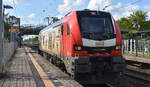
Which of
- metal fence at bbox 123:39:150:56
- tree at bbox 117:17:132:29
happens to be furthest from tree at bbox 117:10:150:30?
metal fence at bbox 123:39:150:56

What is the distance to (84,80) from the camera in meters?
12.9

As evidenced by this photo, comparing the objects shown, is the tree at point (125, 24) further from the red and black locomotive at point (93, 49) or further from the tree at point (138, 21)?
the red and black locomotive at point (93, 49)

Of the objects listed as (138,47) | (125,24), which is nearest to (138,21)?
(125,24)

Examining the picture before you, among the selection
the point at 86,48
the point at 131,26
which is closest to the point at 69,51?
the point at 86,48

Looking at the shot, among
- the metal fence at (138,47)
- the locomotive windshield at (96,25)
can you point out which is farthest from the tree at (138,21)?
the locomotive windshield at (96,25)

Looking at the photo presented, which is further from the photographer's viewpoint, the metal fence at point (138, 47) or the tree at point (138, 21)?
the tree at point (138, 21)

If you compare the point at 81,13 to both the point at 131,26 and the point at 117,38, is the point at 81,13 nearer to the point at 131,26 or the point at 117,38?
the point at 117,38

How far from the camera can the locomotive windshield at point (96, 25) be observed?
13.2 m

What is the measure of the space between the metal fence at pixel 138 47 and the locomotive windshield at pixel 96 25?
74.7 ft

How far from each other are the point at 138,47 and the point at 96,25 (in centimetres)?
2676

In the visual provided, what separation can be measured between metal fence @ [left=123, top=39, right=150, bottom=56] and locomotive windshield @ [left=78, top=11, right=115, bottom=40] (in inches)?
897

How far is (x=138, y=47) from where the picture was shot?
3953cm

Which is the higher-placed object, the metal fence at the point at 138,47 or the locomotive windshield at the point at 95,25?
the locomotive windshield at the point at 95,25

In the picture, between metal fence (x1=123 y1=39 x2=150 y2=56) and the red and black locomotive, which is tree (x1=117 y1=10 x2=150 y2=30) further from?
the red and black locomotive
